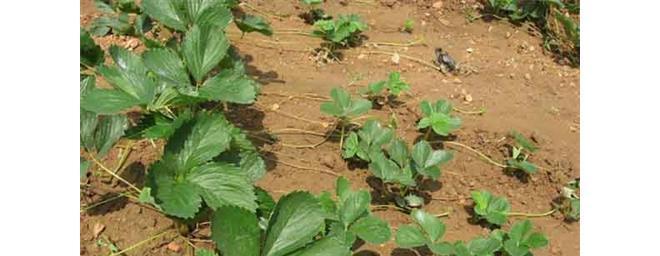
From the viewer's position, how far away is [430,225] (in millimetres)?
1629

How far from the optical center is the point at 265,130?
79.2 inches

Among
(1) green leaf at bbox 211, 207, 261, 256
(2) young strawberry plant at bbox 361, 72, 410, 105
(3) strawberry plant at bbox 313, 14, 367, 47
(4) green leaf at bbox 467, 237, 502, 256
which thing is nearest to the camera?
(1) green leaf at bbox 211, 207, 261, 256

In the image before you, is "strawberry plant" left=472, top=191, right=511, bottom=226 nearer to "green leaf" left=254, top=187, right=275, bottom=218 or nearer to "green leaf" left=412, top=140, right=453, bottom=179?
"green leaf" left=412, top=140, right=453, bottom=179

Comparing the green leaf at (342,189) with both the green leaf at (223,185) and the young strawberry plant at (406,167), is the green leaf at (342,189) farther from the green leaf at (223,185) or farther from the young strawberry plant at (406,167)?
the green leaf at (223,185)

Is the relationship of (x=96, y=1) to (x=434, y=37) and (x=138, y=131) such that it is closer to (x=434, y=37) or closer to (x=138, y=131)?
(x=138, y=131)

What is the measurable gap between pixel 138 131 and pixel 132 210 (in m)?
0.24

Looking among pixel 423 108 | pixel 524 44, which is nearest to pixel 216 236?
pixel 423 108

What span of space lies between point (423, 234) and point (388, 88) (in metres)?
0.74

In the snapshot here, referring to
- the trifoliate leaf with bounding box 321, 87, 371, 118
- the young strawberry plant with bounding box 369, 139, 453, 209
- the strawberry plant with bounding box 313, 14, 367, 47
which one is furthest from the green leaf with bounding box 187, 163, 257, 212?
the strawberry plant with bounding box 313, 14, 367, 47

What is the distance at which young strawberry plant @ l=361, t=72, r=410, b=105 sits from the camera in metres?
2.17

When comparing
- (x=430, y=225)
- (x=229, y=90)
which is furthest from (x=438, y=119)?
(x=229, y=90)

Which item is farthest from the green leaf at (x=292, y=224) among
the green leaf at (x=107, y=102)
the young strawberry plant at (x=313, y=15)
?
the young strawberry plant at (x=313, y=15)

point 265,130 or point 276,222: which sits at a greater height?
point 276,222

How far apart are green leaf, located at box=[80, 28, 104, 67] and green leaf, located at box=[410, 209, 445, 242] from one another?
95 cm
